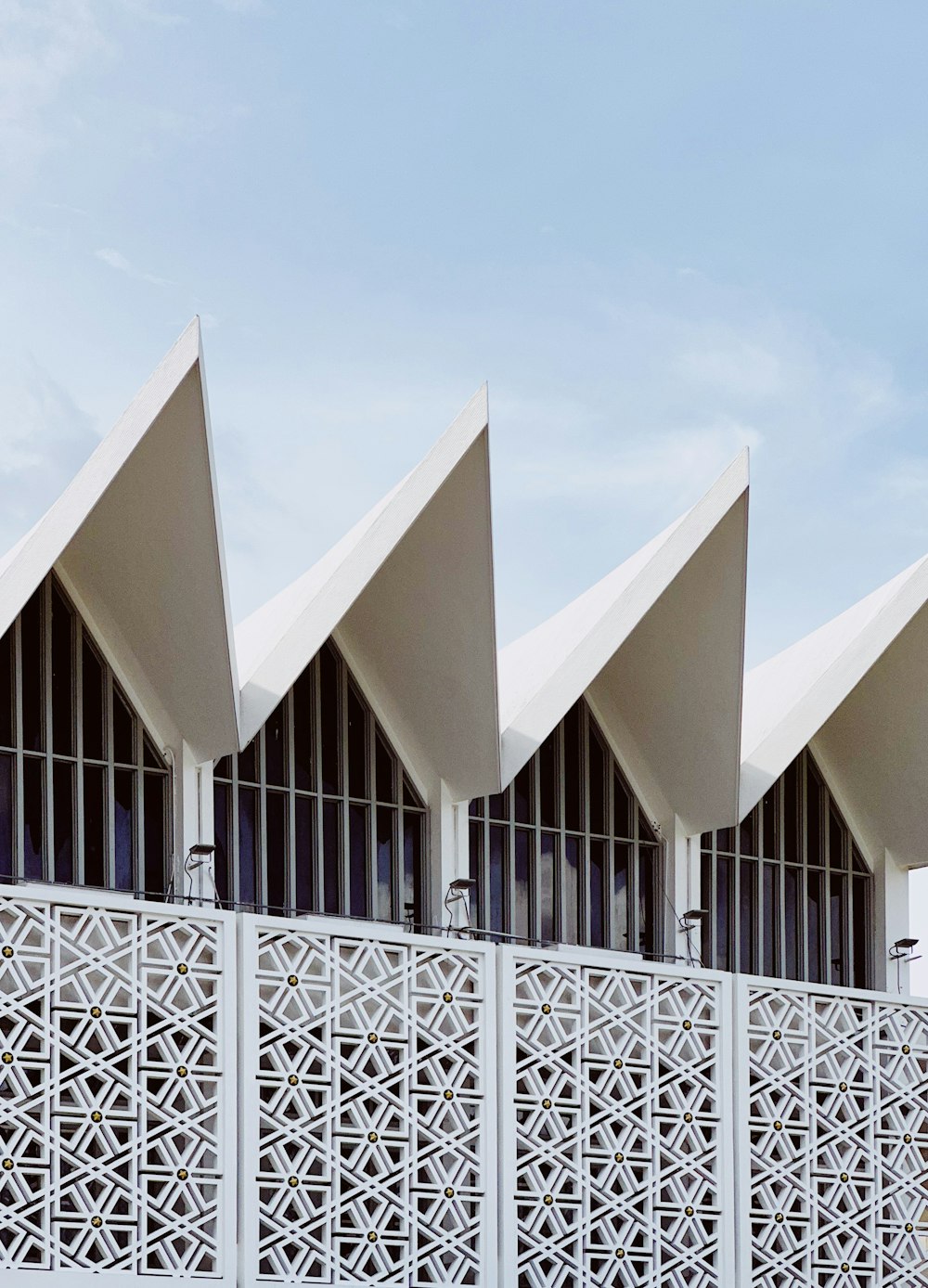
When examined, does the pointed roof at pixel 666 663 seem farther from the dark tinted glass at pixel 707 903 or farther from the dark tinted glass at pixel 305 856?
the dark tinted glass at pixel 305 856

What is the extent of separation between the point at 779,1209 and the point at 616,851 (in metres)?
4.44

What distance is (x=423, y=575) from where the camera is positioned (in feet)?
71.8

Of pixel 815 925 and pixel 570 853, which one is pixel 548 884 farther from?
pixel 815 925

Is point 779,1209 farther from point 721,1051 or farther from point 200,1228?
point 200,1228

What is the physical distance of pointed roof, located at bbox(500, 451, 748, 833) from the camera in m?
22.4

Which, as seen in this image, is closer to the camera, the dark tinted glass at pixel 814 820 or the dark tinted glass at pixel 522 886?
the dark tinted glass at pixel 522 886

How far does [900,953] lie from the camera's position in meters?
25.6

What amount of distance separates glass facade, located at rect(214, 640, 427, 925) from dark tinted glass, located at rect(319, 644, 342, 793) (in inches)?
0.4

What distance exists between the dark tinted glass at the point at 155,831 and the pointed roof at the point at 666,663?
12.1 feet

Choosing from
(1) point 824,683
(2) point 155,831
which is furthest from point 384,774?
(1) point 824,683

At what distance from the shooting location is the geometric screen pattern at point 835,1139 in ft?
73.4

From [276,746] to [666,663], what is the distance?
461 cm

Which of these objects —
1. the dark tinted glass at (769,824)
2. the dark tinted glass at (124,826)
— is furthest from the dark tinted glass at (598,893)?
the dark tinted glass at (124,826)

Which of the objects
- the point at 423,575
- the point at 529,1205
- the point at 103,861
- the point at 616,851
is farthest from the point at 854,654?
the point at 103,861
